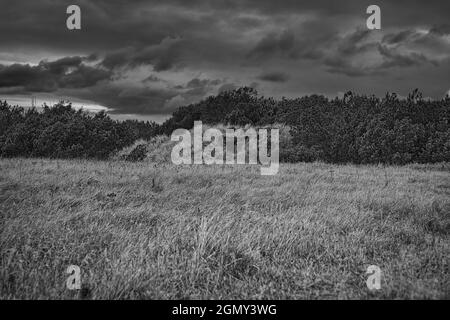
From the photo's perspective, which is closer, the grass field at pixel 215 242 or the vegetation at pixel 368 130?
the grass field at pixel 215 242

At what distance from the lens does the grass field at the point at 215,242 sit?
12.9 ft

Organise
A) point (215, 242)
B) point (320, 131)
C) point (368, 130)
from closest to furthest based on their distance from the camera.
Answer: point (215, 242) < point (368, 130) < point (320, 131)

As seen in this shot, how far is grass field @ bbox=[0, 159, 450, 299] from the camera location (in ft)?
12.9

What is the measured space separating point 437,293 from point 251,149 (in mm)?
15421

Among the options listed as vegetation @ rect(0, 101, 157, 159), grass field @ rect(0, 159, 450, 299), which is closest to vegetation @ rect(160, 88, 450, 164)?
vegetation @ rect(0, 101, 157, 159)

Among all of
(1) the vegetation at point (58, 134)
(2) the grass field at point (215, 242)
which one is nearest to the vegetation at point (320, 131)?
(1) the vegetation at point (58, 134)

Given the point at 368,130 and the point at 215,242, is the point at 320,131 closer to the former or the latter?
the point at 368,130

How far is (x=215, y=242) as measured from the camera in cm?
502

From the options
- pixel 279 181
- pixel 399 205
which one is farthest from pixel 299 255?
pixel 279 181

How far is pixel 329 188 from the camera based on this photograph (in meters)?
10.4

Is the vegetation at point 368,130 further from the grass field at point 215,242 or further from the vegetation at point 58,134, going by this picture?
the grass field at point 215,242

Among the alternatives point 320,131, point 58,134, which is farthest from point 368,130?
point 58,134

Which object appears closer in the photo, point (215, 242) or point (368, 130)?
point (215, 242)

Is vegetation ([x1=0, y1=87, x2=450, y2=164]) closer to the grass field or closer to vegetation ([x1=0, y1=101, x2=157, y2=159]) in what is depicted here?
vegetation ([x1=0, y1=101, x2=157, y2=159])
